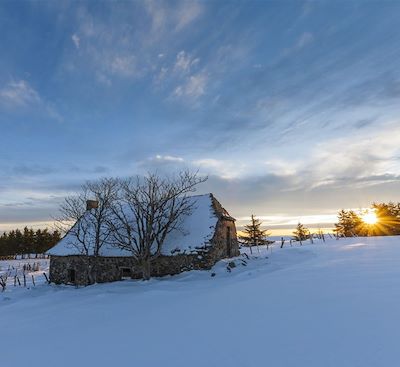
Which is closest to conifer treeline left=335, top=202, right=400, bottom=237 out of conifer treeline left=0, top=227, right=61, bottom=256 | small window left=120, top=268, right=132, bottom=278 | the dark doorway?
the dark doorway

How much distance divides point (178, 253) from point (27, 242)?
227ft

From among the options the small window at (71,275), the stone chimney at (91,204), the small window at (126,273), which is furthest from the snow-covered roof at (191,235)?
the stone chimney at (91,204)

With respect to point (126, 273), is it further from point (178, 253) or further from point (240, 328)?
point (240, 328)

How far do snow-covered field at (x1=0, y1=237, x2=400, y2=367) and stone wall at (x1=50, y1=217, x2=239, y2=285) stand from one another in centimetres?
857

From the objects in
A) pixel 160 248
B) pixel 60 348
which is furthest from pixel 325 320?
pixel 160 248

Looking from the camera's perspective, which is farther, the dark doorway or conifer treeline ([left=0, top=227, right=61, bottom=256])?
conifer treeline ([left=0, top=227, right=61, bottom=256])

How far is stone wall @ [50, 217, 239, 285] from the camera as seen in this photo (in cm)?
2041

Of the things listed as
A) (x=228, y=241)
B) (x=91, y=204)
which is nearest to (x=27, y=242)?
(x=91, y=204)

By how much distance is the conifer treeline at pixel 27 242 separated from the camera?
7550 cm

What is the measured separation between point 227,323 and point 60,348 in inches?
155

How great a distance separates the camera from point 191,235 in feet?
71.5

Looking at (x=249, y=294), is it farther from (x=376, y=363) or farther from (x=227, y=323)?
(x=376, y=363)

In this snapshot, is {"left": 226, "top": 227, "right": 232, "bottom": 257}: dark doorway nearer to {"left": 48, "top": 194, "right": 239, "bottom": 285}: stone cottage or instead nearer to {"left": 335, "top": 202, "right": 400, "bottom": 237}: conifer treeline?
{"left": 48, "top": 194, "right": 239, "bottom": 285}: stone cottage

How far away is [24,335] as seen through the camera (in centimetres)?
902
